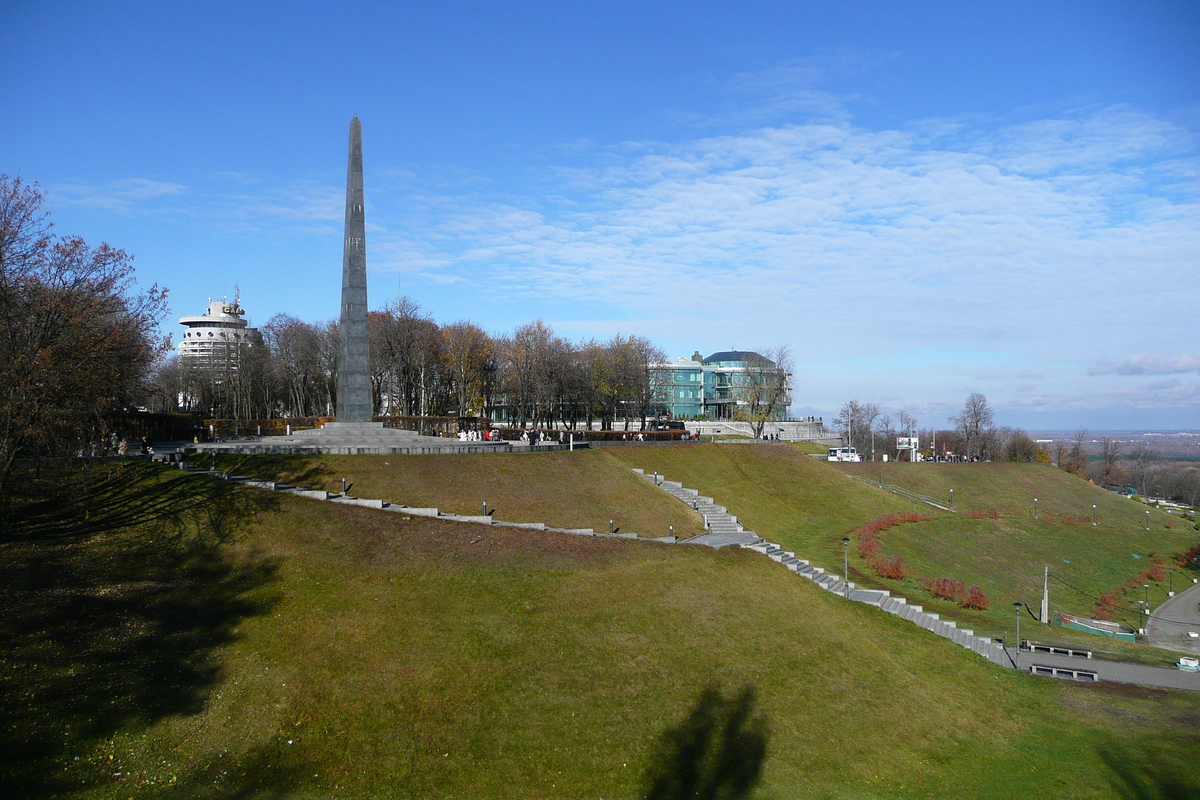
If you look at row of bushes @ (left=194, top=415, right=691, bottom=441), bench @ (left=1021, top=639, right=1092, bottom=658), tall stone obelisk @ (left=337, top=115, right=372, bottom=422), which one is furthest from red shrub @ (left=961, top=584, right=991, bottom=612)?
tall stone obelisk @ (left=337, top=115, right=372, bottom=422)

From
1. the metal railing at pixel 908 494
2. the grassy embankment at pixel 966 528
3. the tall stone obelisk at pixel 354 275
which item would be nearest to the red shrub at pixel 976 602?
the grassy embankment at pixel 966 528

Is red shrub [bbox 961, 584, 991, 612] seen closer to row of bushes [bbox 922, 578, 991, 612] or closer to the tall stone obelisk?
row of bushes [bbox 922, 578, 991, 612]

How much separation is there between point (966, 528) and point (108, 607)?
56.7 meters

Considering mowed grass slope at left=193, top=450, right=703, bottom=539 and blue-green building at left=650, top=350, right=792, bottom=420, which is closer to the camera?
mowed grass slope at left=193, top=450, right=703, bottom=539

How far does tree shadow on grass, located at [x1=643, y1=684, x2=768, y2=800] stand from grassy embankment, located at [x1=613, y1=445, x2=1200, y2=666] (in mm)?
19518

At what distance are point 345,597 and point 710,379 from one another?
383 feet

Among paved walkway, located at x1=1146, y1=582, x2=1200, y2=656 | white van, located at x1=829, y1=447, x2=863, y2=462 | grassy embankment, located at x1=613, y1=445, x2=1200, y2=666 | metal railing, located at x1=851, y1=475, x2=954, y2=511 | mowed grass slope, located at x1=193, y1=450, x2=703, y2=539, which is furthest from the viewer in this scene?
white van, located at x1=829, y1=447, x2=863, y2=462

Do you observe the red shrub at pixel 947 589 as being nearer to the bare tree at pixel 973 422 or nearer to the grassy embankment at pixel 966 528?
the grassy embankment at pixel 966 528

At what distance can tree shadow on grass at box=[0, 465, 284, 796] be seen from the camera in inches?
575

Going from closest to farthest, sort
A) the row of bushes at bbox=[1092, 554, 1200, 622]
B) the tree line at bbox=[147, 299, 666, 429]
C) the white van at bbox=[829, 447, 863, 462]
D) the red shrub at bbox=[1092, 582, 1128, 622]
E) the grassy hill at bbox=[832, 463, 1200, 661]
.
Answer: the red shrub at bbox=[1092, 582, 1128, 622] < the row of bushes at bbox=[1092, 554, 1200, 622] < the grassy hill at bbox=[832, 463, 1200, 661] < the tree line at bbox=[147, 299, 666, 429] < the white van at bbox=[829, 447, 863, 462]

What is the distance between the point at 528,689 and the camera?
18.1 m

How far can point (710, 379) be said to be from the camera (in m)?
134

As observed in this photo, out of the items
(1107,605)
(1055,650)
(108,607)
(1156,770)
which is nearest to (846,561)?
(1055,650)

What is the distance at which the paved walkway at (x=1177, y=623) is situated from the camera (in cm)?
3491
